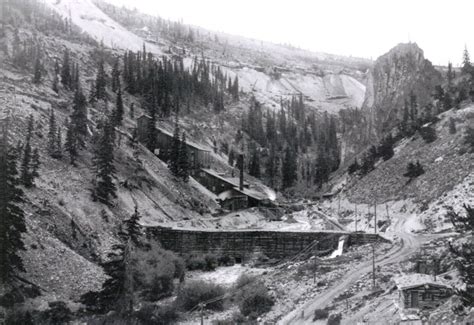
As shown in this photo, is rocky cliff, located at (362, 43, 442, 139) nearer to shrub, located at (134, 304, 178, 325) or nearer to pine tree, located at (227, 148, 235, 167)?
pine tree, located at (227, 148, 235, 167)

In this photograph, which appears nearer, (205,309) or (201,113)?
(205,309)

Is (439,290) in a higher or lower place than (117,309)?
higher

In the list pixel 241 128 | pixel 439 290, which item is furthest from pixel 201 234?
pixel 241 128

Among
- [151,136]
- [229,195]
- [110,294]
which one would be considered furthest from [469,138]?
[151,136]

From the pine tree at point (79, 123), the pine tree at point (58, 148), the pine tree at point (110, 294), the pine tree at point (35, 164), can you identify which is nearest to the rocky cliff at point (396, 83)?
the pine tree at point (79, 123)

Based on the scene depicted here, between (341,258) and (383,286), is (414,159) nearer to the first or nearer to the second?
(341,258)

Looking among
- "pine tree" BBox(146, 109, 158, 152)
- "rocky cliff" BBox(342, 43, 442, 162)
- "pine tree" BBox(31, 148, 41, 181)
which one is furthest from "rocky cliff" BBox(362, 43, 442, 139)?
"pine tree" BBox(31, 148, 41, 181)

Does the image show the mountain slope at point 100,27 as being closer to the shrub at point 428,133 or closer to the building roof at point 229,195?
the building roof at point 229,195
